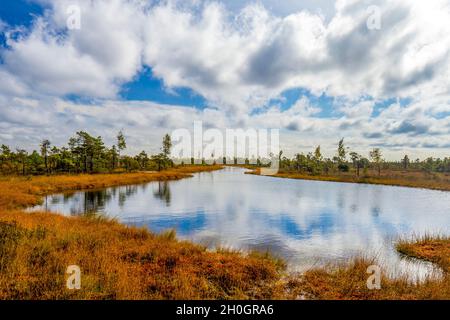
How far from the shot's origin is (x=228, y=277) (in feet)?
27.9

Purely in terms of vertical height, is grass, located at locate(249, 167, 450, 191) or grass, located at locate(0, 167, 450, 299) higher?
grass, located at locate(0, 167, 450, 299)

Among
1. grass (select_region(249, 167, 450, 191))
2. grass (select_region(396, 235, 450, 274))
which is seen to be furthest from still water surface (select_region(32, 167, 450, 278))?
grass (select_region(249, 167, 450, 191))

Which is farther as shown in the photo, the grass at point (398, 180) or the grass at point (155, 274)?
the grass at point (398, 180)

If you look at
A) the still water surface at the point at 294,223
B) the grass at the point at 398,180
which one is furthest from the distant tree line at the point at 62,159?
the grass at the point at 398,180

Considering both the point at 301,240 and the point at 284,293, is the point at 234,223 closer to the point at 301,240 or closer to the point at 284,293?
the point at 301,240

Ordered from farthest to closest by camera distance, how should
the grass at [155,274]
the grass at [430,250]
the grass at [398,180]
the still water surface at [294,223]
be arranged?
the grass at [398,180] < the still water surface at [294,223] < the grass at [430,250] < the grass at [155,274]

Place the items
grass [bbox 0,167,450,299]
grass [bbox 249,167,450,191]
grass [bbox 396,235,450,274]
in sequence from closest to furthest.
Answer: grass [bbox 0,167,450,299] < grass [bbox 396,235,450,274] < grass [bbox 249,167,450,191]

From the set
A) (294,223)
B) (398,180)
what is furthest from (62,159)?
(398,180)

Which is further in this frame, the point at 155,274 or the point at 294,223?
the point at 294,223

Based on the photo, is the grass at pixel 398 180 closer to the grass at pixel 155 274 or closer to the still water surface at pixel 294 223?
the still water surface at pixel 294 223

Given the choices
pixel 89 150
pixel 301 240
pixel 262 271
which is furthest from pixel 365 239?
pixel 89 150

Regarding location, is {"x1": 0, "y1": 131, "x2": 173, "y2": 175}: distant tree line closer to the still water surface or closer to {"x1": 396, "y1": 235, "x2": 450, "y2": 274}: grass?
the still water surface

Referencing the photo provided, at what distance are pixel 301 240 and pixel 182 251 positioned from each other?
335 inches

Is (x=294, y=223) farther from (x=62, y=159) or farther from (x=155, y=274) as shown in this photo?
(x=62, y=159)
